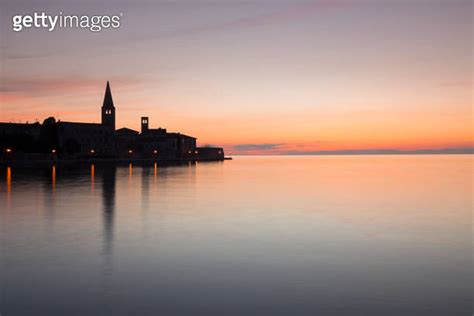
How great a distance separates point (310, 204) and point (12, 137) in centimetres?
8318

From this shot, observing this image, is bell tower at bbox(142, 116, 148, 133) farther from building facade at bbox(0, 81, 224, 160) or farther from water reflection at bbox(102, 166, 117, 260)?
water reflection at bbox(102, 166, 117, 260)

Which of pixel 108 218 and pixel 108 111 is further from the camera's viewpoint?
pixel 108 111

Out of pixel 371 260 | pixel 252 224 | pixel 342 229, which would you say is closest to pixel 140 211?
pixel 252 224

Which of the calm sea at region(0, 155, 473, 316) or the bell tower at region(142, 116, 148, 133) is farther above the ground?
the bell tower at region(142, 116, 148, 133)

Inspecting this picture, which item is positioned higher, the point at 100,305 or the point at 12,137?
the point at 12,137

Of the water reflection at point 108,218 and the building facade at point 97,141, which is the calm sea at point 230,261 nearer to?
the water reflection at point 108,218

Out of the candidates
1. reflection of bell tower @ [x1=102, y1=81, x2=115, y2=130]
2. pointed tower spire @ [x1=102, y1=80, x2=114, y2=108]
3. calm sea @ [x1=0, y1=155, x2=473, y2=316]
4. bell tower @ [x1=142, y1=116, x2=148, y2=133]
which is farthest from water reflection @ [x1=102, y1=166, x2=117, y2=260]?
bell tower @ [x1=142, y1=116, x2=148, y2=133]

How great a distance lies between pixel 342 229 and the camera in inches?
742

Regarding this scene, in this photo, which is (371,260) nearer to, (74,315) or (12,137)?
(74,315)

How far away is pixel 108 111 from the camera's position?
148500mm

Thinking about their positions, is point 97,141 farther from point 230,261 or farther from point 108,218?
point 230,261

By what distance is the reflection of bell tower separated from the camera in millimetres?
147875

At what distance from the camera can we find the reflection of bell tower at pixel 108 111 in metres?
→ 148

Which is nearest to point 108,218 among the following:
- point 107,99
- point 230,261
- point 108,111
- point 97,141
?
point 230,261
